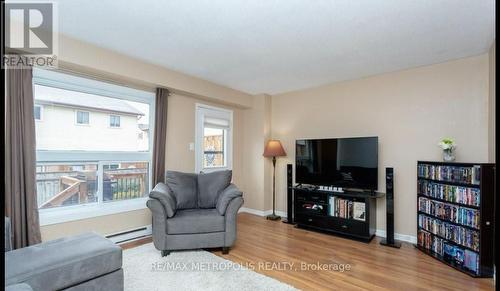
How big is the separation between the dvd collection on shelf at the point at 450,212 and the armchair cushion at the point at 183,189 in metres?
2.81

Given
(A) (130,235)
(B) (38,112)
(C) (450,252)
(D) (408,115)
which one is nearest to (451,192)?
(C) (450,252)

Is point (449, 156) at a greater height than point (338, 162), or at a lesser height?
greater

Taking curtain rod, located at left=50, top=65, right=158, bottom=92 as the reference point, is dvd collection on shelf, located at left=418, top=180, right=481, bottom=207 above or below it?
below

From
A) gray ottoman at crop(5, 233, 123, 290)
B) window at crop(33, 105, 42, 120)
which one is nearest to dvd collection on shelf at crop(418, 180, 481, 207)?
gray ottoman at crop(5, 233, 123, 290)

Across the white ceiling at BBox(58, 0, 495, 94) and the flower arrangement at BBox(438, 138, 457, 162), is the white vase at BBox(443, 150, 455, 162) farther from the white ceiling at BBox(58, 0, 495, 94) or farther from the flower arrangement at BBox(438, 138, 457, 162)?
the white ceiling at BBox(58, 0, 495, 94)

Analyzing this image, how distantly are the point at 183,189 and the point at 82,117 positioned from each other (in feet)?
4.80

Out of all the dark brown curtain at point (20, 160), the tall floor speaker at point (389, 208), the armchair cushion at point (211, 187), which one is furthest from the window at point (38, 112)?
the tall floor speaker at point (389, 208)

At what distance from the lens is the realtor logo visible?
208 cm

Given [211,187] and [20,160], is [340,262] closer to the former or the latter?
[211,187]

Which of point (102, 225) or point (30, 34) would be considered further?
point (102, 225)

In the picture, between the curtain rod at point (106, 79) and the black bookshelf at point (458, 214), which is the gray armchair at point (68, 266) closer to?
the curtain rod at point (106, 79)

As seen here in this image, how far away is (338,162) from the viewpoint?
3650 millimetres

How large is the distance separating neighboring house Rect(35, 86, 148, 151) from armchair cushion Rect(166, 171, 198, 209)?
28.1 inches

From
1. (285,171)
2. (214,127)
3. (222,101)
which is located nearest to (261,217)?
(285,171)
